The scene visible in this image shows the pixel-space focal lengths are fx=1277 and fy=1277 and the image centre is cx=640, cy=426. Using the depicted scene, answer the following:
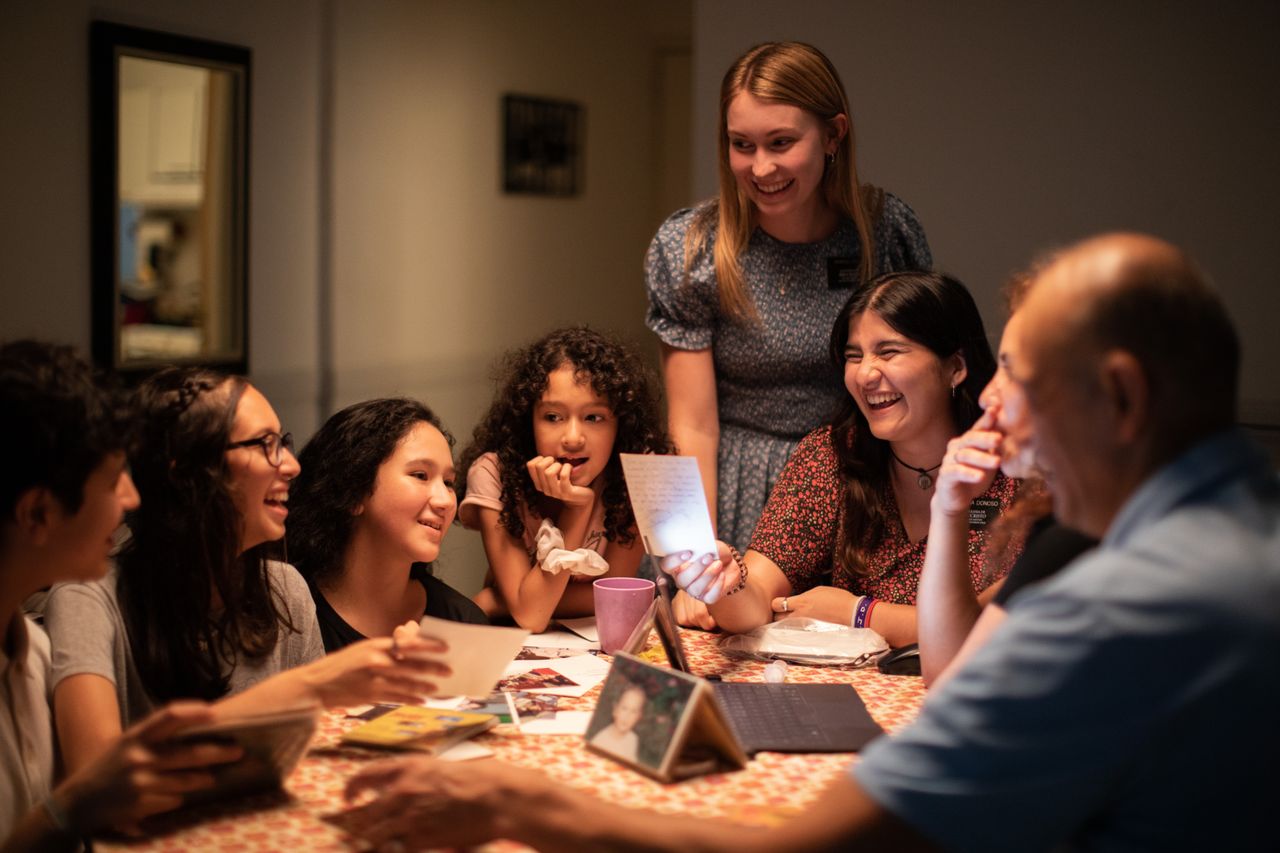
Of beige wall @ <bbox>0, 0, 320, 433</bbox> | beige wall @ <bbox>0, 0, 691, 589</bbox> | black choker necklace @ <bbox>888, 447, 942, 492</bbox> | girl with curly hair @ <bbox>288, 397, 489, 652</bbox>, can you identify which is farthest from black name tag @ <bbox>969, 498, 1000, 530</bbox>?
beige wall @ <bbox>0, 0, 691, 589</bbox>

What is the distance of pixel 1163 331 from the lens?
1062 mm

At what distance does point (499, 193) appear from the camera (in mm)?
5910

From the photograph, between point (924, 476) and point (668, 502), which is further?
point (924, 476)

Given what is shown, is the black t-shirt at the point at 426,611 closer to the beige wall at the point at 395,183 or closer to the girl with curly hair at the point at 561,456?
the girl with curly hair at the point at 561,456

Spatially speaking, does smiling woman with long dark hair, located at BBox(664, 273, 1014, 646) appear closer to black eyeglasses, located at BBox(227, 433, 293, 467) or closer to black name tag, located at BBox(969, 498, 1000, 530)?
black name tag, located at BBox(969, 498, 1000, 530)

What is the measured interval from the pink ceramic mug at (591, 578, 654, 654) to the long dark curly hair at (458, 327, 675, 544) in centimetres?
48

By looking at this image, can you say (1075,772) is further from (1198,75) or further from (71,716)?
(1198,75)

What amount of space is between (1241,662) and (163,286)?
3852 millimetres

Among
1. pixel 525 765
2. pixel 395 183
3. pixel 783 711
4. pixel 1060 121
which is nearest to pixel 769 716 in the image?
pixel 783 711

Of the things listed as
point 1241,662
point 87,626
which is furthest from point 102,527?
point 1241,662

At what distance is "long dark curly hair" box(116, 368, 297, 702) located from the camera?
1.80 m

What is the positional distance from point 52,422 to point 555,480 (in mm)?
1209

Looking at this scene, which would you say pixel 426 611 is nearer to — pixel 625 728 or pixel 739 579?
pixel 739 579

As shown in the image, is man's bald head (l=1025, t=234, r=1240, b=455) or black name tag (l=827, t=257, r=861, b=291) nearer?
man's bald head (l=1025, t=234, r=1240, b=455)
